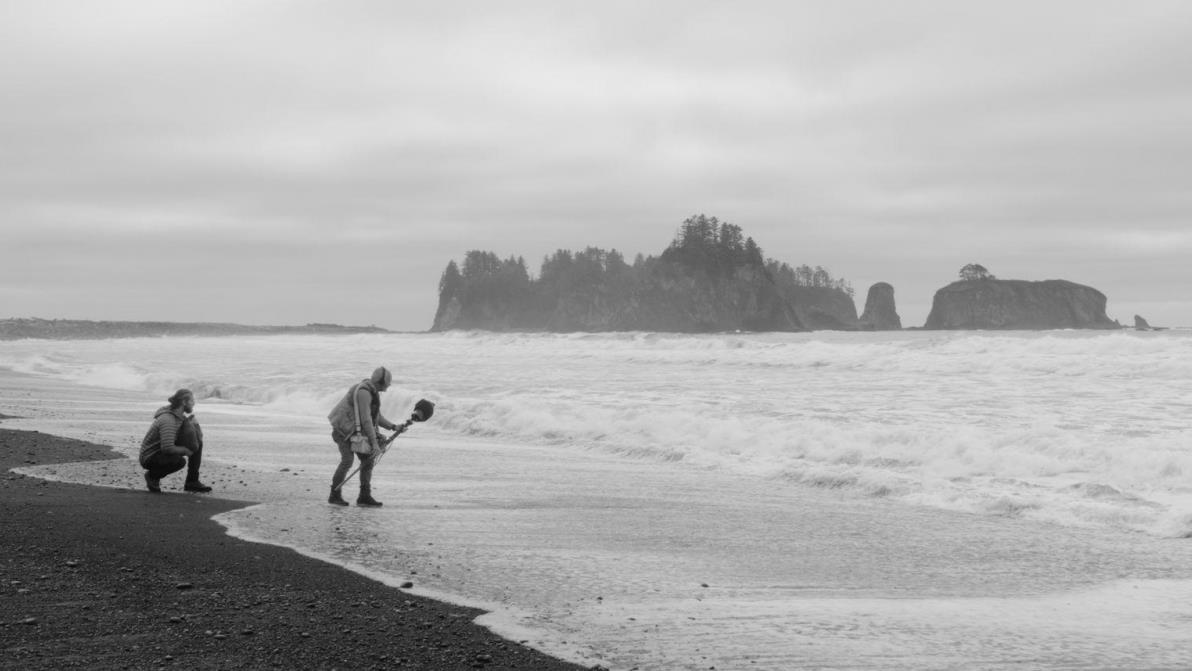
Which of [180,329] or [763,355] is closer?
[763,355]

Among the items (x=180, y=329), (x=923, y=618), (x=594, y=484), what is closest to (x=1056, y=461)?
(x=594, y=484)

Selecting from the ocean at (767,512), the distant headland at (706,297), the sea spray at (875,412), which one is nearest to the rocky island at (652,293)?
the distant headland at (706,297)

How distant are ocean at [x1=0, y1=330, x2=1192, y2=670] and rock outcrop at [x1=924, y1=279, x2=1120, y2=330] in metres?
101

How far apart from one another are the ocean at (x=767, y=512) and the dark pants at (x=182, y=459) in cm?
44

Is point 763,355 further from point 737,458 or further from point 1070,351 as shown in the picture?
point 737,458

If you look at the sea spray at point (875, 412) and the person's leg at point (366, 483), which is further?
the sea spray at point (875, 412)

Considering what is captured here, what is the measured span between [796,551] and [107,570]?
5.09 m

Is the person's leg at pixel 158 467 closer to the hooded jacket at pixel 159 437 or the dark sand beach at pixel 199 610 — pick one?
the hooded jacket at pixel 159 437

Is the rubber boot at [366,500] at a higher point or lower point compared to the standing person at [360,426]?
lower

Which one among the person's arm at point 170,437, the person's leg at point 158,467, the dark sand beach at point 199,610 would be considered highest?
the person's arm at point 170,437

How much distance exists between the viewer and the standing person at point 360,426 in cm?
1085

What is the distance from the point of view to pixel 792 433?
16250 mm

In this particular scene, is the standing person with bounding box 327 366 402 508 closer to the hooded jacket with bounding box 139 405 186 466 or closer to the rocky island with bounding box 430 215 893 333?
the hooded jacket with bounding box 139 405 186 466

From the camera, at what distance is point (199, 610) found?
599 centimetres
